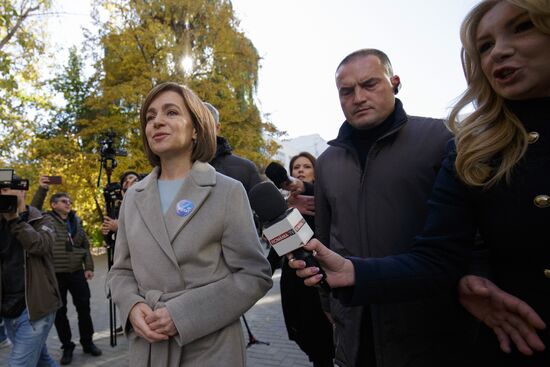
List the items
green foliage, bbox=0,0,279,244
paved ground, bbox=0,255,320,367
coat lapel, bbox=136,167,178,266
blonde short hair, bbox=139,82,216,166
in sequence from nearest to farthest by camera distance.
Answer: coat lapel, bbox=136,167,178,266 → blonde short hair, bbox=139,82,216,166 → paved ground, bbox=0,255,320,367 → green foliage, bbox=0,0,279,244

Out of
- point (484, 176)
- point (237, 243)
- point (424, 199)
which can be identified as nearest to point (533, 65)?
point (484, 176)

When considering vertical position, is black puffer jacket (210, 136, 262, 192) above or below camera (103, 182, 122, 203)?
above

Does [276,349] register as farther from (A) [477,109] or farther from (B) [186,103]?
(A) [477,109]

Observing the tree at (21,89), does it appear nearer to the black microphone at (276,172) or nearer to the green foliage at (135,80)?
the green foliage at (135,80)

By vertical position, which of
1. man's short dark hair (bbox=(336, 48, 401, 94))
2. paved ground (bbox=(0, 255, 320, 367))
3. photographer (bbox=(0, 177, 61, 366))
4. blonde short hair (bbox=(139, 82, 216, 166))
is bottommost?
paved ground (bbox=(0, 255, 320, 367))

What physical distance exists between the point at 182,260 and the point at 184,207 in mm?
252

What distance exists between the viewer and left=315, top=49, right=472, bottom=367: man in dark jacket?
5.59 ft

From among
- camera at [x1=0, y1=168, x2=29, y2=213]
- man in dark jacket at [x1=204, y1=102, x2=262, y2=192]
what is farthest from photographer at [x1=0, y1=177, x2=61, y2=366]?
man in dark jacket at [x1=204, y1=102, x2=262, y2=192]

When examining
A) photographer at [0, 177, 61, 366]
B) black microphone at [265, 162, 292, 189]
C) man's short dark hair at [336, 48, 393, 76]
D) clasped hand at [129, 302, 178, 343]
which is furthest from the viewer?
photographer at [0, 177, 61, 366]

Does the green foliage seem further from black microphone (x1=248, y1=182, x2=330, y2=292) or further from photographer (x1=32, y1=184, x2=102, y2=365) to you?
black microphone (x1=248, y1=182, x2=330, y2=292)

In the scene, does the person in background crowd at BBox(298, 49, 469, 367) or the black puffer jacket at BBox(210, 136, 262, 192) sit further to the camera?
the black puffer jacket at BBox(210, 136, 262, 192)

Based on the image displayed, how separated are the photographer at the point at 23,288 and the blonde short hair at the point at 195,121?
2089 millimetres

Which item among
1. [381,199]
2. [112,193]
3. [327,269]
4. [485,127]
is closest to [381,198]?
[381,199]

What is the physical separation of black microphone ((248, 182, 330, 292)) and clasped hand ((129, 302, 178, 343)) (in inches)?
31.0
